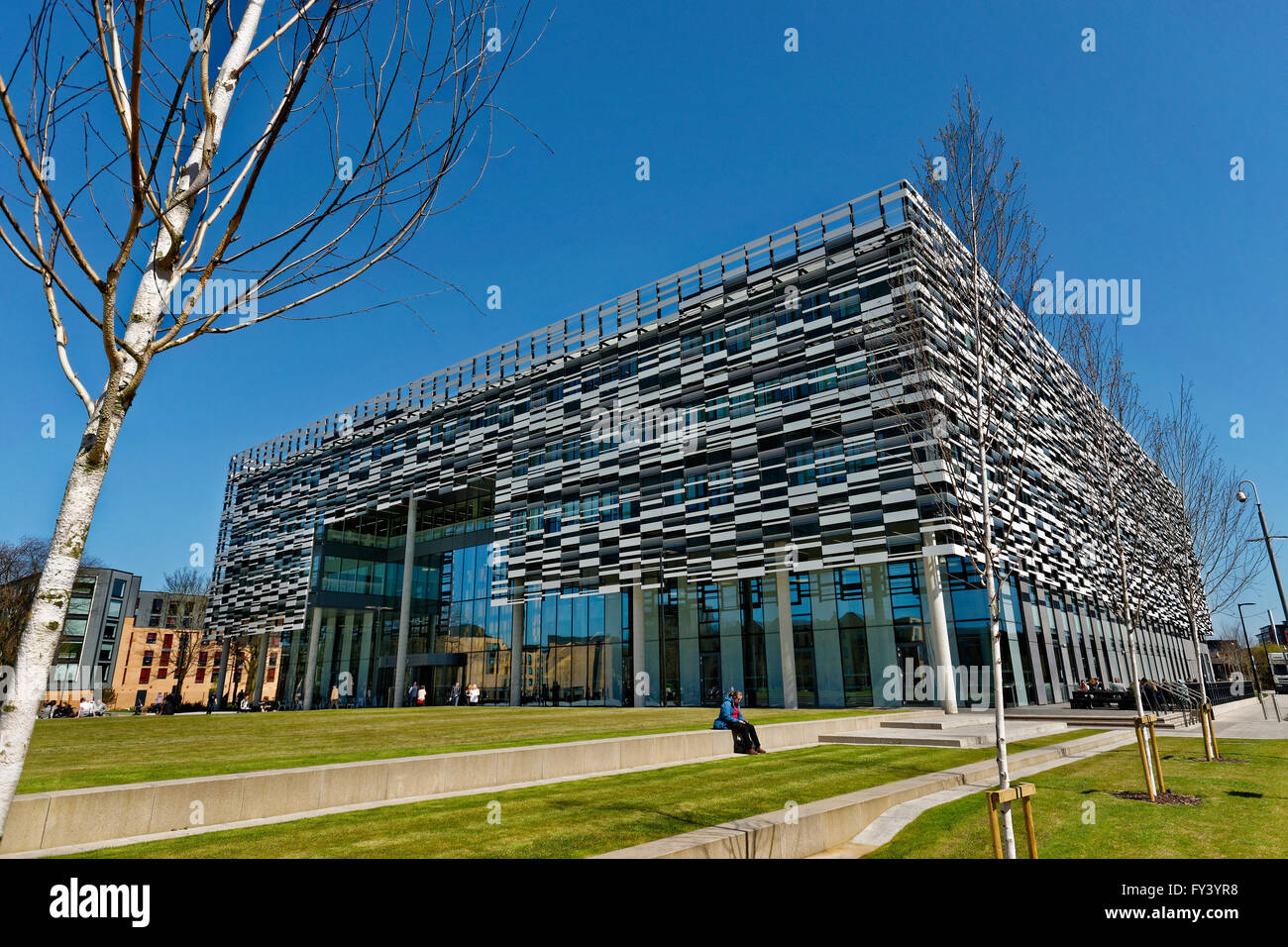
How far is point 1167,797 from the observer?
1024cm

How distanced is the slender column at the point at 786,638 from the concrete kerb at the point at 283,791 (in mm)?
21601

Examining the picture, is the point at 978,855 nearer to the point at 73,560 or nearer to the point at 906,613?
the point at 73,560

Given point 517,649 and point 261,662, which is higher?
point 517,649

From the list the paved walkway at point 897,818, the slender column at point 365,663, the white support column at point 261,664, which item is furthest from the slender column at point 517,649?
the paved walkway at point 897,818

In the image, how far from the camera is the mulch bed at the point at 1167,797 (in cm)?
993

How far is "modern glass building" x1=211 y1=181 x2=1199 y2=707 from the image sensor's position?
32.9 meters

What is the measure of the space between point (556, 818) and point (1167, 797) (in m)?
8.88

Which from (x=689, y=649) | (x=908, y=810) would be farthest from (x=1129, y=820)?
(x=689, y=649)

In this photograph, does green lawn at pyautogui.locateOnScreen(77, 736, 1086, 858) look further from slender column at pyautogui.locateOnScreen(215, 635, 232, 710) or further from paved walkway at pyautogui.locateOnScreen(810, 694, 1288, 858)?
slender column at pyautogui.locateOnScreen(215, 635, 232, 710)

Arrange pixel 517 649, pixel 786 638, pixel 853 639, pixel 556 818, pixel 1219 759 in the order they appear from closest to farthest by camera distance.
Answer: pixel 556 818
pixel 1219 759
pixel 853 639
pixel 786 638
pixel 517 649

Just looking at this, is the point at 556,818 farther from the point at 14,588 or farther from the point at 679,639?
the point at 14,588

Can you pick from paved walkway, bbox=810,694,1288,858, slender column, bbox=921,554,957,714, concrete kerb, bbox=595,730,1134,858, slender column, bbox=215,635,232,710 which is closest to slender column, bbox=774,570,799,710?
slender column, bbox=921,554,957,714

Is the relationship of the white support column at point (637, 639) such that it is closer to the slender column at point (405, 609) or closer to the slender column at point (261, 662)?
the slender column at point (405, 609)

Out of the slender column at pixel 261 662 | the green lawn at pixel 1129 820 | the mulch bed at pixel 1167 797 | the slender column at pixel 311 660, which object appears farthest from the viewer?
the slender column at pixel 261 662
